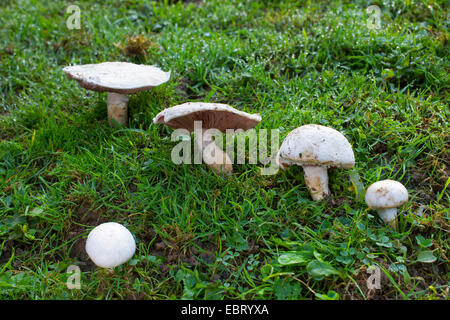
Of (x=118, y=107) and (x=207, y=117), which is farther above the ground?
(x=207, y=117)

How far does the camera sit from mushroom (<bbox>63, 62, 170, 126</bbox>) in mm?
3111

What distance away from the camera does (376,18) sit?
14.5 feet

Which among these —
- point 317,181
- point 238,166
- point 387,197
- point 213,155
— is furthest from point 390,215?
point 213,155

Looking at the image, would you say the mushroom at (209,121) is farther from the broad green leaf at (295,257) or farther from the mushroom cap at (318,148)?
the broad green leaf at (295,257)

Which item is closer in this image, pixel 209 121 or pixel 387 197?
pixel 387 197

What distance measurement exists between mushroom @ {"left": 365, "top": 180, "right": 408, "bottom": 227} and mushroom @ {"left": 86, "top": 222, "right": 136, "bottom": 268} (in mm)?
1578

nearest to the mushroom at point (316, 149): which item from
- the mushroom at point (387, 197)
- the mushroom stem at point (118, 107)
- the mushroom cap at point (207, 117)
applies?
the mushroom at point (387, 197)

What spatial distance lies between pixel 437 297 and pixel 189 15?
4228mm

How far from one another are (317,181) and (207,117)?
0.91 metres

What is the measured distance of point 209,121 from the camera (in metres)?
2.94

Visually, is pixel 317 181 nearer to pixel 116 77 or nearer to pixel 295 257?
pixel 295 257

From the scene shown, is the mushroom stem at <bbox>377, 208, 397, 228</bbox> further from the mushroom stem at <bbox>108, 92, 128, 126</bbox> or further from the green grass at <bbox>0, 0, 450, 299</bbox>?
the mushroom stem at <bbox>108, 92, 128, 126</bbox>
